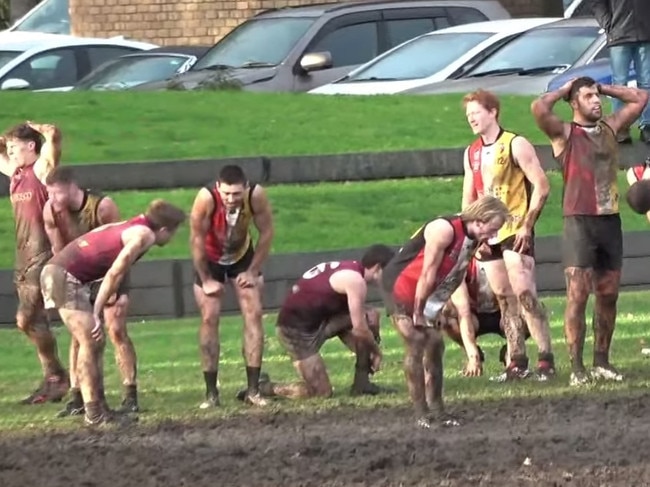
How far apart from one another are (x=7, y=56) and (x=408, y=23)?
18.4 ft

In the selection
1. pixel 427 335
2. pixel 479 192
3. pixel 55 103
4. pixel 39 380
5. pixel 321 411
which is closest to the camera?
pixel 427 335

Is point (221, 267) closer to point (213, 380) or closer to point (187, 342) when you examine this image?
point (213, 380)

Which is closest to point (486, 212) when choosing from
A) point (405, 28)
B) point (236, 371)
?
point (236, 371)

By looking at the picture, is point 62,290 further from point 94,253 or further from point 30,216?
point 30,216

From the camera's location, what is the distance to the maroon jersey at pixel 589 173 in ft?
37.5

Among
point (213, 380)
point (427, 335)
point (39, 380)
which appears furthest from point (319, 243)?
point (427, 335)

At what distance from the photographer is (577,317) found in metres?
11.4

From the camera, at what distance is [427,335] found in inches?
396

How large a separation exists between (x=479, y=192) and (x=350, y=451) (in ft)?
9.55

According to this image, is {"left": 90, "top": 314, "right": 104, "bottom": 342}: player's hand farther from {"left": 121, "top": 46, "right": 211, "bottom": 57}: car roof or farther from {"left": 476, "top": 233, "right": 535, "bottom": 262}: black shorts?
{"left": 121, "top": 46, "right": 211, "bottom": 57}: car roof

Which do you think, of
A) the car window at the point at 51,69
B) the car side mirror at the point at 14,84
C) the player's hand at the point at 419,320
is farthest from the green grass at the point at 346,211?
the car window at the point at 51,69

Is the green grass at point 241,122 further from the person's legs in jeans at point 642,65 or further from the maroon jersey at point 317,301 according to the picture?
the maroon jersey at point 317,301

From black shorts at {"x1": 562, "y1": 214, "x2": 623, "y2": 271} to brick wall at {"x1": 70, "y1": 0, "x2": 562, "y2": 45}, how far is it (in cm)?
2084

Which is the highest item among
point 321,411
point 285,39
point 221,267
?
point 285,39
